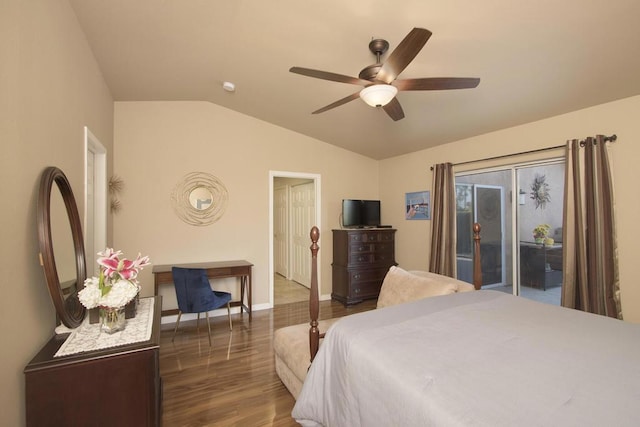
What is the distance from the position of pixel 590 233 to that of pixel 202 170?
436 centimetres

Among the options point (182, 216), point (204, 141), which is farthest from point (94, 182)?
point (204, 141)

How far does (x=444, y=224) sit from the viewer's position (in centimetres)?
407

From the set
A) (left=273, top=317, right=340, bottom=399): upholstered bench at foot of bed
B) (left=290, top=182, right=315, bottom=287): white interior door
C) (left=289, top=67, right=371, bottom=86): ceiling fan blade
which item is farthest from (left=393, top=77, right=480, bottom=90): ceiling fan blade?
(left=290, top=182, right=315, bottom=287): white interior door

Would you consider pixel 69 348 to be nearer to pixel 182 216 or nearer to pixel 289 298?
pixel 182 216

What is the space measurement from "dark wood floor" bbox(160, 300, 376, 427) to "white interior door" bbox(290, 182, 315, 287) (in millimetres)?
1863

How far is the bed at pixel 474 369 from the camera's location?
3.12ft

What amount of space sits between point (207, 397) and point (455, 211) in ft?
11.7

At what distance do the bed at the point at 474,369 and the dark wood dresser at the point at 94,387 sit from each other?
794 millimetres

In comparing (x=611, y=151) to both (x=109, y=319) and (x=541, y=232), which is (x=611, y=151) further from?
(x=109, y=319)

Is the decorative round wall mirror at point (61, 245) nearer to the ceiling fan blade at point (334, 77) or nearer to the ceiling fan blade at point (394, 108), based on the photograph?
the ceiling fan blade at point (334, 77)

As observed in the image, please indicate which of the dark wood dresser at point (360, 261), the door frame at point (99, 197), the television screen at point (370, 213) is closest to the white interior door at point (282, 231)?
the dark wood dresser at point (360, 261)

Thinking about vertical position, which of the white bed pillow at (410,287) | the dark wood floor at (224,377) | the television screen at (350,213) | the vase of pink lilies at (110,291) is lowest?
the dark wood floor at (224,377)

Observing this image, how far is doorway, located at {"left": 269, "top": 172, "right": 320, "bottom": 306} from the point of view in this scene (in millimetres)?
5004

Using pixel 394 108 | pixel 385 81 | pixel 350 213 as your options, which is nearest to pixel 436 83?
pixel 385 81
